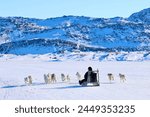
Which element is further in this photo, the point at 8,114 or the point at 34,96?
the point at 34,96

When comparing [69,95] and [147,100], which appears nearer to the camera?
[147,100]

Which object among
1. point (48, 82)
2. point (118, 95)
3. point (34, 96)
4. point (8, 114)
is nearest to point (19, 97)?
point (34, 96)

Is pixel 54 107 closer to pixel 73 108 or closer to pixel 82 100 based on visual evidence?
pixel 73 108

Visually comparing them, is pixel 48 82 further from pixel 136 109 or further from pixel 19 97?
pixel 136 109

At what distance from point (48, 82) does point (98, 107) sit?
14.6m

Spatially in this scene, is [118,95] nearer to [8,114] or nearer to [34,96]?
[34,96]

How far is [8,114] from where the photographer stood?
17.0 m

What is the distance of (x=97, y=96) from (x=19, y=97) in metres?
3.65

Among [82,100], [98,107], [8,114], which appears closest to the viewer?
[8,114]

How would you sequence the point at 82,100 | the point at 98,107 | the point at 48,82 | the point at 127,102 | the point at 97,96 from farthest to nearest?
1. the point at 48,82
2. the point at 97,96
3. the point at 82,100
4. the point at 127,102
5. the point at 98,107

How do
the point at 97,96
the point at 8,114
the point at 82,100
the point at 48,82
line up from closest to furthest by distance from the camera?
the point at 8,114
the point at 82,100
the point at 97,96
the point at 48,82

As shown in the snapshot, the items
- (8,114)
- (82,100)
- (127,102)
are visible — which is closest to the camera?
(8,114)

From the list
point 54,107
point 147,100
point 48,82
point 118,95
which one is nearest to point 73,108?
point 54,107

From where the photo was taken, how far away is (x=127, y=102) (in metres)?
19.5
